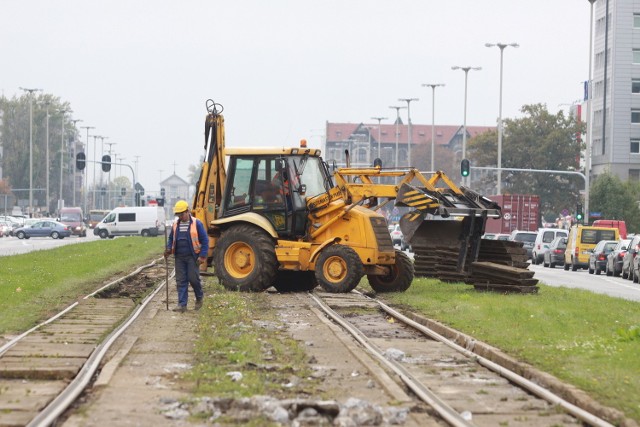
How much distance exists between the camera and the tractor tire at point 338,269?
23922 mm

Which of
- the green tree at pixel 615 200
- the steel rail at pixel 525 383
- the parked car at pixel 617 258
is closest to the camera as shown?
the steel rail at pixel 525 383

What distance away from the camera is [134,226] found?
89500 millimetres

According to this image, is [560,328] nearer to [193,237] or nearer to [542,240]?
[193,237]

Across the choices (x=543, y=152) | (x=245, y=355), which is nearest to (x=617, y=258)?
(x=245, y=355)

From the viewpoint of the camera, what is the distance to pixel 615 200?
8256 centimetres

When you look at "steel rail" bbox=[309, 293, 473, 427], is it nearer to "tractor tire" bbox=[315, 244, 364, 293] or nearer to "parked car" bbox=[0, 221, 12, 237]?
"tractor tire" bbox=[315, 244, 364, 293]

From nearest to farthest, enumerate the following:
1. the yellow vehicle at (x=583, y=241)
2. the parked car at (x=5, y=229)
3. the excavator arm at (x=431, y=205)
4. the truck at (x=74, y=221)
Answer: the excavator arm at (x=431, y=205), the yellow vehicle at (x=583, y=241), the parked car at (x=5, y=229), the truck at (x=74, y=221)

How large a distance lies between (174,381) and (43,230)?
3070 inches

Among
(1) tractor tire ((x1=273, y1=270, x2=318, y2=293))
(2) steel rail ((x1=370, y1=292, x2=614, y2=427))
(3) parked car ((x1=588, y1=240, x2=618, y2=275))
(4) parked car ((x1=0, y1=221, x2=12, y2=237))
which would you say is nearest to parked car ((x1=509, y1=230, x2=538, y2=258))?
(3) parked car ((x1=588, y1=240, x2=618, y2=275))

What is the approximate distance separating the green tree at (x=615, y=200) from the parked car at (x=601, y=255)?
3343cm

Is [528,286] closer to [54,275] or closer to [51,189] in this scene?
[54,275]

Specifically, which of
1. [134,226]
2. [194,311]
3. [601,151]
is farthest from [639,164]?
[194,311]

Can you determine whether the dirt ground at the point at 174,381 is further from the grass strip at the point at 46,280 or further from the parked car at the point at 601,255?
the parked car at the point at 601,255

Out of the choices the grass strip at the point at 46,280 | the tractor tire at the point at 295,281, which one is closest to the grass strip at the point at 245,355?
the grass strip at the point at 46,280
